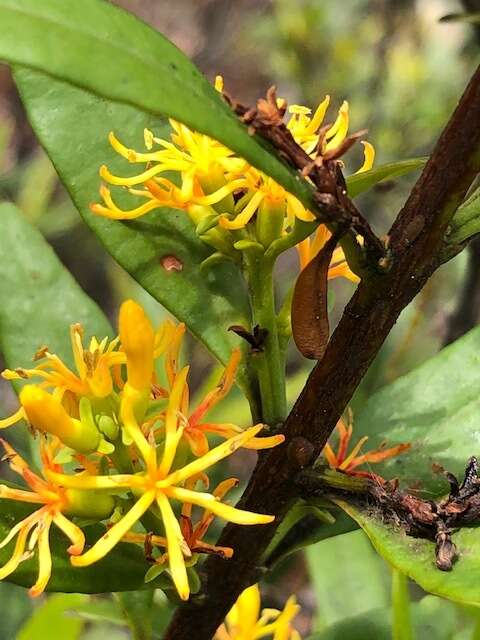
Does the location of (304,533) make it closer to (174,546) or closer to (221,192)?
(174,546)

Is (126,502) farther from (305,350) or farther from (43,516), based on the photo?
(305,350)

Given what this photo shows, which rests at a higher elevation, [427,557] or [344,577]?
[427,557]

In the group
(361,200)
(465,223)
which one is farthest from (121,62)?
(361,200)

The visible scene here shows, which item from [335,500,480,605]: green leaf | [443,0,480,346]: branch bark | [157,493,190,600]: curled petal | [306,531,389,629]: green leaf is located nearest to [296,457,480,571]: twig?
[335,500,480,605]: green leaf

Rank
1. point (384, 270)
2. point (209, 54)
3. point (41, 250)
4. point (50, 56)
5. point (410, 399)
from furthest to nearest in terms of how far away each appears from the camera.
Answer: point (209, 54) → point (41, 250) → point (410, 399) → point (384, 270) → point (50, 56)

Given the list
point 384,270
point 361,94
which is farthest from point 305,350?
point 361,94
